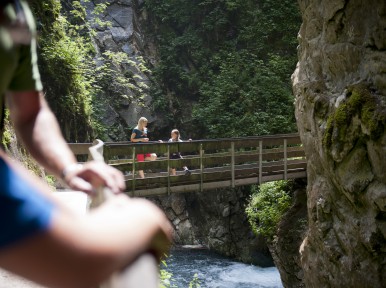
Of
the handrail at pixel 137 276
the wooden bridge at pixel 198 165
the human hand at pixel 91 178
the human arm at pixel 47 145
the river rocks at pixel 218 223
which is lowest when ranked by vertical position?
the river rocks at pixel 218 223

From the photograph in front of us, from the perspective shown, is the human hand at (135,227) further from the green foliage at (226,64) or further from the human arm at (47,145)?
the green foliage at (226,64)

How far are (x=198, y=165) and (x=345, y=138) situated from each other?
3.80 m

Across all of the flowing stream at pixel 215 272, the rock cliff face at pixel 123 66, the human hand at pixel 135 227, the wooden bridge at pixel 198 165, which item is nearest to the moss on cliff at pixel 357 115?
the wooden bridge at pixel 198 165

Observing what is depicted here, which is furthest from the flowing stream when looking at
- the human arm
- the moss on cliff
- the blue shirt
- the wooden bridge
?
the human arm

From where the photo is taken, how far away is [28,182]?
0.55m

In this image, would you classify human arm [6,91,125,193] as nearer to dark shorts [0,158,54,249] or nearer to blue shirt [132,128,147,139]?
dark shorts [0,158,54,249]

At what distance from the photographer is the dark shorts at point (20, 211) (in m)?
0.50

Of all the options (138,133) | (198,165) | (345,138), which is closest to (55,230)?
(345,138)

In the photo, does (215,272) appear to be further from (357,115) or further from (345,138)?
(357,115)

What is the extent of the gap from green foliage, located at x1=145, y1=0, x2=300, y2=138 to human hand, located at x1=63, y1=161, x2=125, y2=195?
16334mm

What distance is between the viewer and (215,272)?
14.6 metres

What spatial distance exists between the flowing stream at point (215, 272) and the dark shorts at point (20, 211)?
42.4 ft

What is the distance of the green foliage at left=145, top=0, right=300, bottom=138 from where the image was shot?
58.7 ft

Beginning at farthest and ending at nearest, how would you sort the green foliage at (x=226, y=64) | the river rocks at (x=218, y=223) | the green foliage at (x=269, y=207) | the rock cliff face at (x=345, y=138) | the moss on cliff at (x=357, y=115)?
the green foliage at (x=226, y=64) < the river rocks at (x=218, y=223) < the green foliage at (x=269, y=207) < the rock cliff face at (x=345, y=138) < the moss on cliff at (x=357, y=115)
